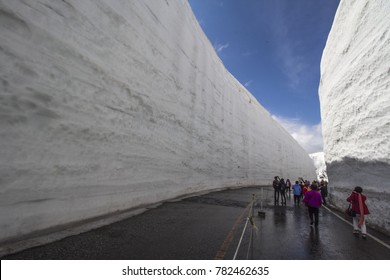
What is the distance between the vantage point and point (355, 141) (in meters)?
10.6

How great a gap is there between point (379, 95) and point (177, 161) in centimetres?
850

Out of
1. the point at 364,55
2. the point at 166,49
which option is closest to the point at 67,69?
the point at 166,49

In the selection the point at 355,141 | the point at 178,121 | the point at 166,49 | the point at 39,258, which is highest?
the point at 166,49

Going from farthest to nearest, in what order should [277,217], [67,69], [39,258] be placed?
[277,217] < [67,69] < [39,258]

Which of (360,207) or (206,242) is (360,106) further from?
(206,242)

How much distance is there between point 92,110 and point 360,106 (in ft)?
33.0

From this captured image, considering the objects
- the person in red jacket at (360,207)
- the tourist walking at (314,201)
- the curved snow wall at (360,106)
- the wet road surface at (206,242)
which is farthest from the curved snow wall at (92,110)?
the curved snow wall at (360,106)

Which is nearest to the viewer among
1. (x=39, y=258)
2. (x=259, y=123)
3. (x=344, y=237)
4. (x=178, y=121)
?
(x=39, y=258)

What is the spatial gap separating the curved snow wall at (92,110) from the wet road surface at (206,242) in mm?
998

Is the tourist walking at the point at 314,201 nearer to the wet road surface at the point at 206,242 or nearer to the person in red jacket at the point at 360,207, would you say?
the wet road surface at the point at 206,242

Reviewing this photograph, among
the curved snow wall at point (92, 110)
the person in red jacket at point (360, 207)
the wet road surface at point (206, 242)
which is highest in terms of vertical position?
the curved snow wall at point (92, 110)

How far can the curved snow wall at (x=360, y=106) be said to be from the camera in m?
8.07

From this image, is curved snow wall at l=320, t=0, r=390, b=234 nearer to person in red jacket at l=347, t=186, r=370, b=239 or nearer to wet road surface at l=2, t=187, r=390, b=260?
person in red jacket at l=347, t=186, r=370, b=239

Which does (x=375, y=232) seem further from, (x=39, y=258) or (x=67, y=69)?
(x=67, y=69)
